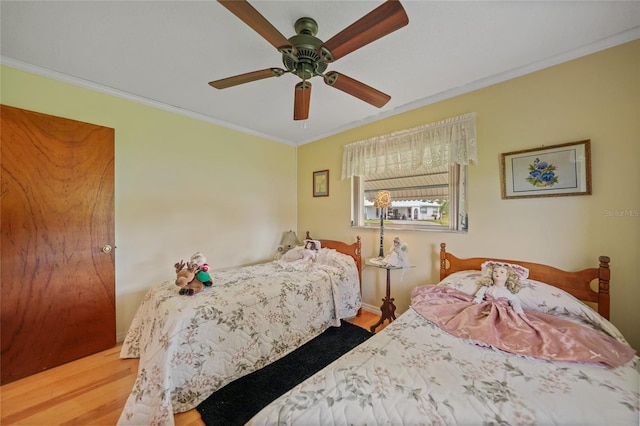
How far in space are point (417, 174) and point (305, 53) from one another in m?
1.78

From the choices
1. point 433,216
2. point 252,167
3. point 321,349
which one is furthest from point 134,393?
point 433,216

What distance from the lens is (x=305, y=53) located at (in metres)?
1.32

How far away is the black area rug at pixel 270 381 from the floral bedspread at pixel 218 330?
0.20 feet

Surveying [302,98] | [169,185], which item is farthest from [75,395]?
[302,98]

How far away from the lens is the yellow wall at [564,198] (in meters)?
1.54

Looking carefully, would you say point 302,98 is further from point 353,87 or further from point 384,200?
point 384,200

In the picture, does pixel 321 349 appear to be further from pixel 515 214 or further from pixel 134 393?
pixel 515 214

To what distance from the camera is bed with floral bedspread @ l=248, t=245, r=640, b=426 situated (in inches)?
31.7

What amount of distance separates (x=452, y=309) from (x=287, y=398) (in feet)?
4.17

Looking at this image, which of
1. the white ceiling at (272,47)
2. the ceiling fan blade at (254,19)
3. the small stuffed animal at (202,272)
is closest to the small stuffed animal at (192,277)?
the small stuffed animal at (202,272)

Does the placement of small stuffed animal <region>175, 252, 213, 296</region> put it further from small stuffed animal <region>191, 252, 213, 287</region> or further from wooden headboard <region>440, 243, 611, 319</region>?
wooden headboard <region>440, 243, 611, 319</region>

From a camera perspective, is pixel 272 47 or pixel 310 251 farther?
pixel 310 251

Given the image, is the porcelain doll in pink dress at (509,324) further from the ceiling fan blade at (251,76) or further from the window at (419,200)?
the ceiling fan blade at (251,76)

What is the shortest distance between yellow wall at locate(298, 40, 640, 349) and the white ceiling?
150 mm
